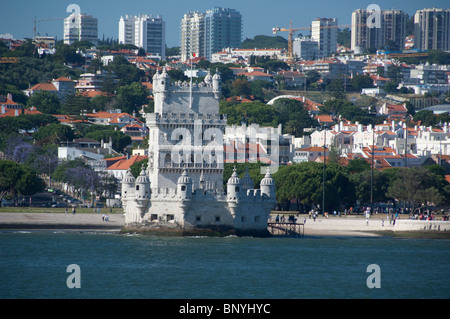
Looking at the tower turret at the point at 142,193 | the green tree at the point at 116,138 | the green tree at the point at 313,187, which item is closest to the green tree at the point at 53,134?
the green tree at the point at 116,138

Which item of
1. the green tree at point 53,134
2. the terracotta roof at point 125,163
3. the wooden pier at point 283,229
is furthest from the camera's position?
the green tree at point 53,134

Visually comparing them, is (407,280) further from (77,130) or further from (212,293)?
(77,130)
